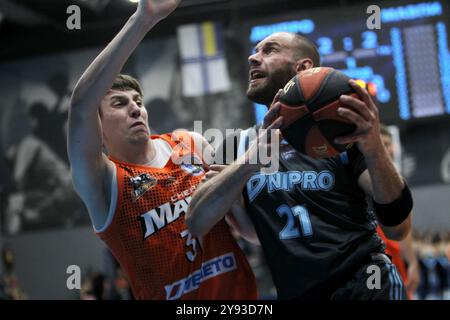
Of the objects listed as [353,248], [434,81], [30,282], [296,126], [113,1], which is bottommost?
[30,282]

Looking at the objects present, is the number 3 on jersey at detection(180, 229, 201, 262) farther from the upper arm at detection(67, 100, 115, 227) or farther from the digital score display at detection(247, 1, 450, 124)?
the digital score display at detection(247, 1, 450, 124)

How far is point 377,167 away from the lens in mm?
2580

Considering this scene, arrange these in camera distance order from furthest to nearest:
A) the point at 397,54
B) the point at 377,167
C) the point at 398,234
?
the point at 397,54, the point at 398,234, the point at 377,167

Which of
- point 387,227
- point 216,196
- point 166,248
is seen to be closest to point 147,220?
point 166,248

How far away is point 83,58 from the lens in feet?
38.6

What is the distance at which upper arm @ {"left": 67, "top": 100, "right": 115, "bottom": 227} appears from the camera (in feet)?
9.32

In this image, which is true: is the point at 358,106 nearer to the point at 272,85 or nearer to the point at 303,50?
the point at 272,85

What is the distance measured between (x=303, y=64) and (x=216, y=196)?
998mm

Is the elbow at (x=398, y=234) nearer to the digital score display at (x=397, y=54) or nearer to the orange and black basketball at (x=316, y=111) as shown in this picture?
the orange and black basketball at (x=316, y=111)

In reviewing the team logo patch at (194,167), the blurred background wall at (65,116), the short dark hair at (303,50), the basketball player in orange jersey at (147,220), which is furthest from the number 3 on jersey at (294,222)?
the blurred background wall at (65,116)

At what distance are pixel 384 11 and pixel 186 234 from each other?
5.84m

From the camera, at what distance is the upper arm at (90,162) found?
2.84 meters
